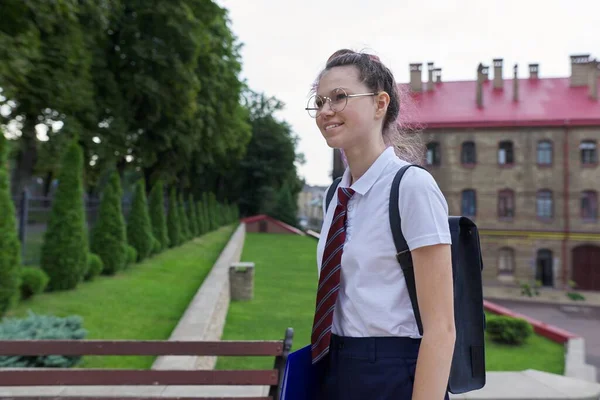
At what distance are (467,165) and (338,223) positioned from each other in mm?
31056

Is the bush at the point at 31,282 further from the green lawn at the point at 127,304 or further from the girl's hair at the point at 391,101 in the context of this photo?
the girl's hair at the point at 391,101

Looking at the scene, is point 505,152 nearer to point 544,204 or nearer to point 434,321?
point 544,204

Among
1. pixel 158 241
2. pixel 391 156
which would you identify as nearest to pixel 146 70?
pixel 158 241

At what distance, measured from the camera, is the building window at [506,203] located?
3044cm

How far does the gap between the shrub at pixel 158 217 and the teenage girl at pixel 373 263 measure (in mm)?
20378

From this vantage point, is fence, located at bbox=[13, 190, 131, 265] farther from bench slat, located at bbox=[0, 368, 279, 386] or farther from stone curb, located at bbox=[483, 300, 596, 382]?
stone curb, located at bbox=[483, 300, 596, 382]

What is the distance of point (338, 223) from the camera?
1680mm

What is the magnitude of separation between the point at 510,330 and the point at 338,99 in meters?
9.95

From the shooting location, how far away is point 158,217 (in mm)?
21609

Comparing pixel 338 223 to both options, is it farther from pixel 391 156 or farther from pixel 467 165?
pixel 467 165

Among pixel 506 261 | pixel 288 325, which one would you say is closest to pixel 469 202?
pixel 506 261

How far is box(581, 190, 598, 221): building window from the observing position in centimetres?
2961

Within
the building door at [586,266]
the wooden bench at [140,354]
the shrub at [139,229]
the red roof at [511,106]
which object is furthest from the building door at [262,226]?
the wooden bench at [140,354]

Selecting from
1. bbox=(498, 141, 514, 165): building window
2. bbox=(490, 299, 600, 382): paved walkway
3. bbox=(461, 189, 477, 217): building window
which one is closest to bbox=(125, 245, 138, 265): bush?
bbox=(490, 299, 600, 382): paved walkway
